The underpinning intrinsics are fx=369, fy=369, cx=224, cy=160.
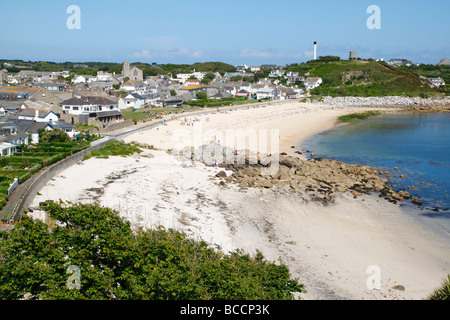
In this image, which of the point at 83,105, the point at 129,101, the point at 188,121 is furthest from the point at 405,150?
the point at 129,101

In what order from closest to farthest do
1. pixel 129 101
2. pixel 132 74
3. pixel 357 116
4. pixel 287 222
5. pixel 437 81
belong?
pixel 287 222
pixel 129 101
pixel 357 116
pixel 132 74
pixel 437 81

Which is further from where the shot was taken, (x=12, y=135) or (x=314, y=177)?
(x=12, y=135)

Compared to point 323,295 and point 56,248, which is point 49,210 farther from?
point 323,295

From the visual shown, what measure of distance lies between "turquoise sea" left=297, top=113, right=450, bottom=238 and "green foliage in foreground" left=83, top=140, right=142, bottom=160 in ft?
58.5

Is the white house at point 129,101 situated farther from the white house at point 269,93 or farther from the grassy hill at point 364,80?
the grassy hill at point 364,80

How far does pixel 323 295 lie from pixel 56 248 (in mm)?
9365

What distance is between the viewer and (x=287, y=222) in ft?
67.8

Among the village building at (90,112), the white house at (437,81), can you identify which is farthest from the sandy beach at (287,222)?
the white house at (437,81)

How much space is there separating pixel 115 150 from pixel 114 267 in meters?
24.2

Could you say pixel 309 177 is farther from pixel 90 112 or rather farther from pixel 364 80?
pixel 364 80

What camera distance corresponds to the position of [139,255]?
1048 centimetres

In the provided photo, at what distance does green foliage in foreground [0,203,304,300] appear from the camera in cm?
930

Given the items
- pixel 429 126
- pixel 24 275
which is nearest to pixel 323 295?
pixel 24 275

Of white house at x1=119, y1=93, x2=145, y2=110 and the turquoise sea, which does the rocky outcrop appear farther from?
white house at x1=119, y1=93, x2=145, y2=110
